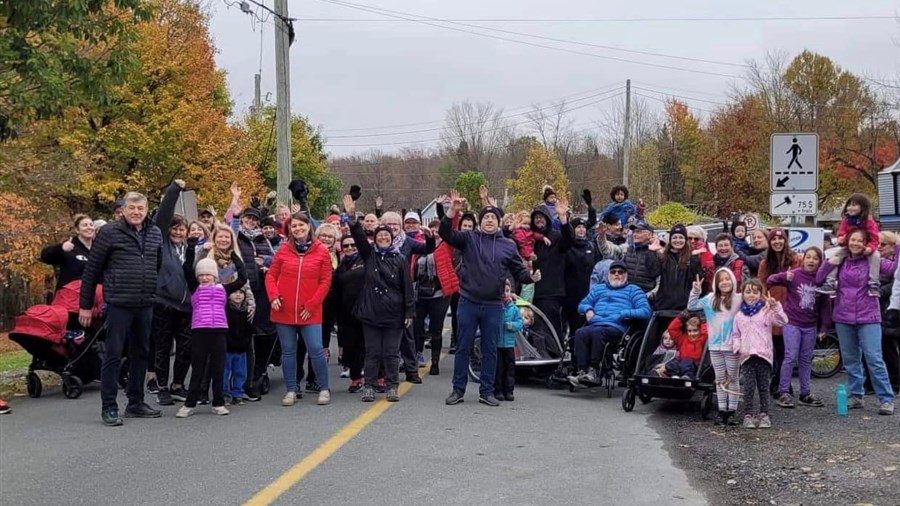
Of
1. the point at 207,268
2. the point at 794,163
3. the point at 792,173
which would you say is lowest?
the point at 207,268

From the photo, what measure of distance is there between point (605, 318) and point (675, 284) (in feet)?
3.04

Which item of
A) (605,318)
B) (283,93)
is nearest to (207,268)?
(605,318)

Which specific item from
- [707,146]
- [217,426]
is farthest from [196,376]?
[707,146]

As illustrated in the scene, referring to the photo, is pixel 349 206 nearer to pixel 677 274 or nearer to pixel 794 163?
pixel 677 274

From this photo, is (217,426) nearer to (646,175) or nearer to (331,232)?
(331,232)

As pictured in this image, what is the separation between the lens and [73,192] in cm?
2706

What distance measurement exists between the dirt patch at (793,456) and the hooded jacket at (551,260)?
229cm

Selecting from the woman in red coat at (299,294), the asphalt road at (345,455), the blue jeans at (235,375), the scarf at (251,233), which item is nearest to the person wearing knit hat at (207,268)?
the woman in red coat at (299,294)

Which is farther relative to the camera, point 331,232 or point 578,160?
point 578,160

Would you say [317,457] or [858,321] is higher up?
[858,321]

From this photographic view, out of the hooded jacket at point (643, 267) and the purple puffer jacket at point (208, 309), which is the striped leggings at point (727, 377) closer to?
the hooded jacket at point (643, 267)

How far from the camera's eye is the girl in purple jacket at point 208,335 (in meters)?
9.06

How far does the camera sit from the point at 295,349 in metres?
9.88

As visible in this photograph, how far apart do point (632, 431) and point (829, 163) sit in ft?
140
